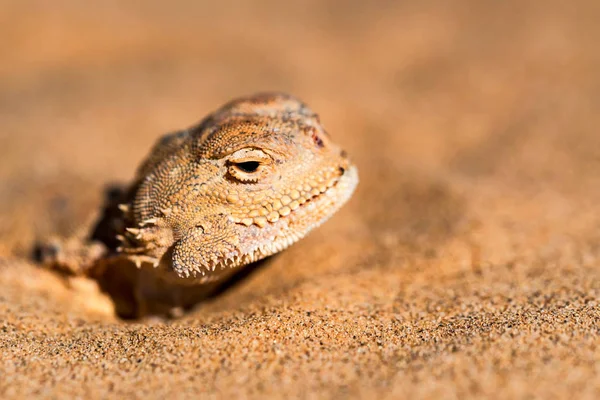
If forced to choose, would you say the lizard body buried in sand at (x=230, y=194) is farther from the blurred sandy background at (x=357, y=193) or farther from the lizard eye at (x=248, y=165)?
the blurred sandy background at (x=357, y=193)

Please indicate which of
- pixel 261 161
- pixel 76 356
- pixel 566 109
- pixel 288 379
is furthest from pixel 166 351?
pixel 566 109

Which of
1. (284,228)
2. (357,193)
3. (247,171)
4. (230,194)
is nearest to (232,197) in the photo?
(230,194)

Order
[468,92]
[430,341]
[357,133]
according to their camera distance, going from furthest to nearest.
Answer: [468,92], [357,133], [430,341]

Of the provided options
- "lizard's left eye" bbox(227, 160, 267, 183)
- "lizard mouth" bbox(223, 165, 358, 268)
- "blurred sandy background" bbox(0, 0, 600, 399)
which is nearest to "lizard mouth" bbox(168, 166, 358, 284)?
"lizard mouth" bbox(223, 165, 358, 268)

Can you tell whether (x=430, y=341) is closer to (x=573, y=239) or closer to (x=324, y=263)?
(x=324, y=263)

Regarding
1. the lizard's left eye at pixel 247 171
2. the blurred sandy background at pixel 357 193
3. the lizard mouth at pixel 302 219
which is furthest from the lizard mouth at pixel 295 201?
the blurred sandy background at pixel 357 193

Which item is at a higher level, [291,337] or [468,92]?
[468,92]
